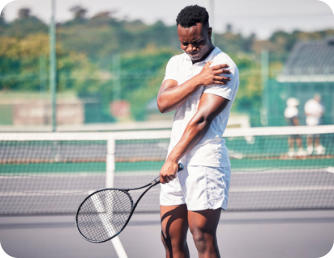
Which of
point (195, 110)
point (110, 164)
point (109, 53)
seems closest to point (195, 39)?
point (195, 110)

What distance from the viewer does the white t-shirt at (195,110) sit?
8.98ft

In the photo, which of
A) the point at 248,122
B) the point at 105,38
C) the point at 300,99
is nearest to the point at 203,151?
the point at 248,122

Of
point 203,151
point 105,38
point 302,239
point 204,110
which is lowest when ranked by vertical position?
point 302,239

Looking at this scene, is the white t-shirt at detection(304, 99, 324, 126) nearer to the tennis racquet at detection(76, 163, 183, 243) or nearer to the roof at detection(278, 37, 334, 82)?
the roof at detection(278, 37, 334, 82)

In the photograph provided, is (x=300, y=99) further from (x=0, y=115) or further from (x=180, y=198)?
(x=180, y=198)

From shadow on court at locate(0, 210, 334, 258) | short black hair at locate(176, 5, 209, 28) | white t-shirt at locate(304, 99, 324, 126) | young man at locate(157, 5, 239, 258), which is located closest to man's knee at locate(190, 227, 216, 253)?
young man at locate(157, 5, 239, 258)

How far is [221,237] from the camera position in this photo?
526 centimetres

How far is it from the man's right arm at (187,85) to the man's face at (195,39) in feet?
0.29

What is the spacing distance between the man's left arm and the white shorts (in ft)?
0.37

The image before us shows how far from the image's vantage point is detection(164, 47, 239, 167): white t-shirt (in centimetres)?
274

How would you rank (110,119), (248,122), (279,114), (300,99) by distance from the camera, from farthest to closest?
(110,119) < (300,99) < (279,114) < (248,122)

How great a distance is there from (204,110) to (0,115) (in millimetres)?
21715

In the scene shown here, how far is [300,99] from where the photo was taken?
18.5 metres

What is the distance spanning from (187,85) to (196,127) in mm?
213
